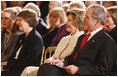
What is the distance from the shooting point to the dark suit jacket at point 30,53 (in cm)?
368

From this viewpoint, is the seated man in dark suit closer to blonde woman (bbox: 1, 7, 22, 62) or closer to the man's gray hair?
the man's gray hair

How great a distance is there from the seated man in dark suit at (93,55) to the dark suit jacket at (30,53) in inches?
30.1

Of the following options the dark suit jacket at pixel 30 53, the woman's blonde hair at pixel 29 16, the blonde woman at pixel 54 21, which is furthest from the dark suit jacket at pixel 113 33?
the blonde woman at pixel 54 21

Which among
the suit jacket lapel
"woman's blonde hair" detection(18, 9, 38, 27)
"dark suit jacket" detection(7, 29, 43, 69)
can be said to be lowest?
"dark suit jacket" detection(7, 29, 43, 69)

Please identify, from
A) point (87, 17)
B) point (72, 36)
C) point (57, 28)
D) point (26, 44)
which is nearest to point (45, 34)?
point (57, 28)

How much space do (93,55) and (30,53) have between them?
3.68ft

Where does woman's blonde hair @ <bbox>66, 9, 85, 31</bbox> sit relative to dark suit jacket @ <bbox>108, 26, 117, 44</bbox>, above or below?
above

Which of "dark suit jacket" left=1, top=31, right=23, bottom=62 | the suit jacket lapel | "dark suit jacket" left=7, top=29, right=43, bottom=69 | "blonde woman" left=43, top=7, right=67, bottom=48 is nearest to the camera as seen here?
the suit jacket lapel

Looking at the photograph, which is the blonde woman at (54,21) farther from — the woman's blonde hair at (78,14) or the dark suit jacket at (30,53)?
the woman's blonde hair at (78,14)

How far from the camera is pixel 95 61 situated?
9.19 ft

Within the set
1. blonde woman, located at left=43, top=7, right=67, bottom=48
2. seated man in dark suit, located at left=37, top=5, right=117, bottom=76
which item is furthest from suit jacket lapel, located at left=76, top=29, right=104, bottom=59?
blonde woman, located at left=43, top=7, right=67, bottom=48

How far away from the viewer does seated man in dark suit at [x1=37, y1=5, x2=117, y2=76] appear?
2.70 meters

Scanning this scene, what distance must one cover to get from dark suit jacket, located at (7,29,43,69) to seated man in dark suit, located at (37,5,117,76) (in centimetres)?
76

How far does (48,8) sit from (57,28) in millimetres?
1584
